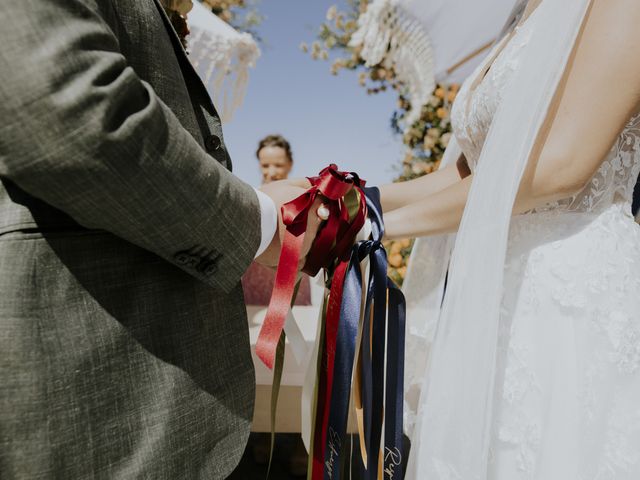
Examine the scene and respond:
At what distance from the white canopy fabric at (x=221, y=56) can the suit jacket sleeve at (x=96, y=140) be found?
1.77 m

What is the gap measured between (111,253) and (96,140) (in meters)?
0.20

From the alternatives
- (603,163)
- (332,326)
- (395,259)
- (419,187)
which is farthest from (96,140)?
(395,259)

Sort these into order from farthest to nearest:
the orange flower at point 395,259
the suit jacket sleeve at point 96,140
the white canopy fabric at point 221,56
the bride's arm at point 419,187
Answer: the orange flower at point 395,259 → the white canopy fabric at point 221,56 → the bride's arm at point 419,187 → the suit jacket sleeve at point 96,140

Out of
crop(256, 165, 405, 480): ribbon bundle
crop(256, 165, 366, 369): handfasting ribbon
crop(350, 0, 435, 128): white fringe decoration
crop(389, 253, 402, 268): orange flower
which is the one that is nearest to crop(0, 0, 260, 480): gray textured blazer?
crop(256, 165, 366, 369): handfasting ribbon

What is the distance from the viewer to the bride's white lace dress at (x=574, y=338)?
0.85 metres

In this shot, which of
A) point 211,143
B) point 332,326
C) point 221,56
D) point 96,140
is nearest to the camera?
point 96,140

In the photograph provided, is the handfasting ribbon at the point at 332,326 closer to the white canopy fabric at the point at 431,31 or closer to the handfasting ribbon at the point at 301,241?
the handfasting ribbon at the point at 301,241

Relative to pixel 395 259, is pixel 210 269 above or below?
below

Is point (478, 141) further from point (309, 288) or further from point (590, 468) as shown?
point (309, 288)

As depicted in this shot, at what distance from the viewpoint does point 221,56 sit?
2281 millimetres

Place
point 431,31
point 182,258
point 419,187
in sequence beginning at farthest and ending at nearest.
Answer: point 431,31
point 419,187
point 182,258

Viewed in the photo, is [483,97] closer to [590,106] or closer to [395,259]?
[590,106]

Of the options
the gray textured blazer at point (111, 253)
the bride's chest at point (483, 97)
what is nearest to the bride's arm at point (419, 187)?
the bride's chest at point (483, 97)

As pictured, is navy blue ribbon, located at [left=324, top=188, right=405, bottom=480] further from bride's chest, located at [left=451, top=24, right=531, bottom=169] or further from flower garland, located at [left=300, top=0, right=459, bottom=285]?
flower garland, located at [left=300, top=0, right=459, bottom=285]
